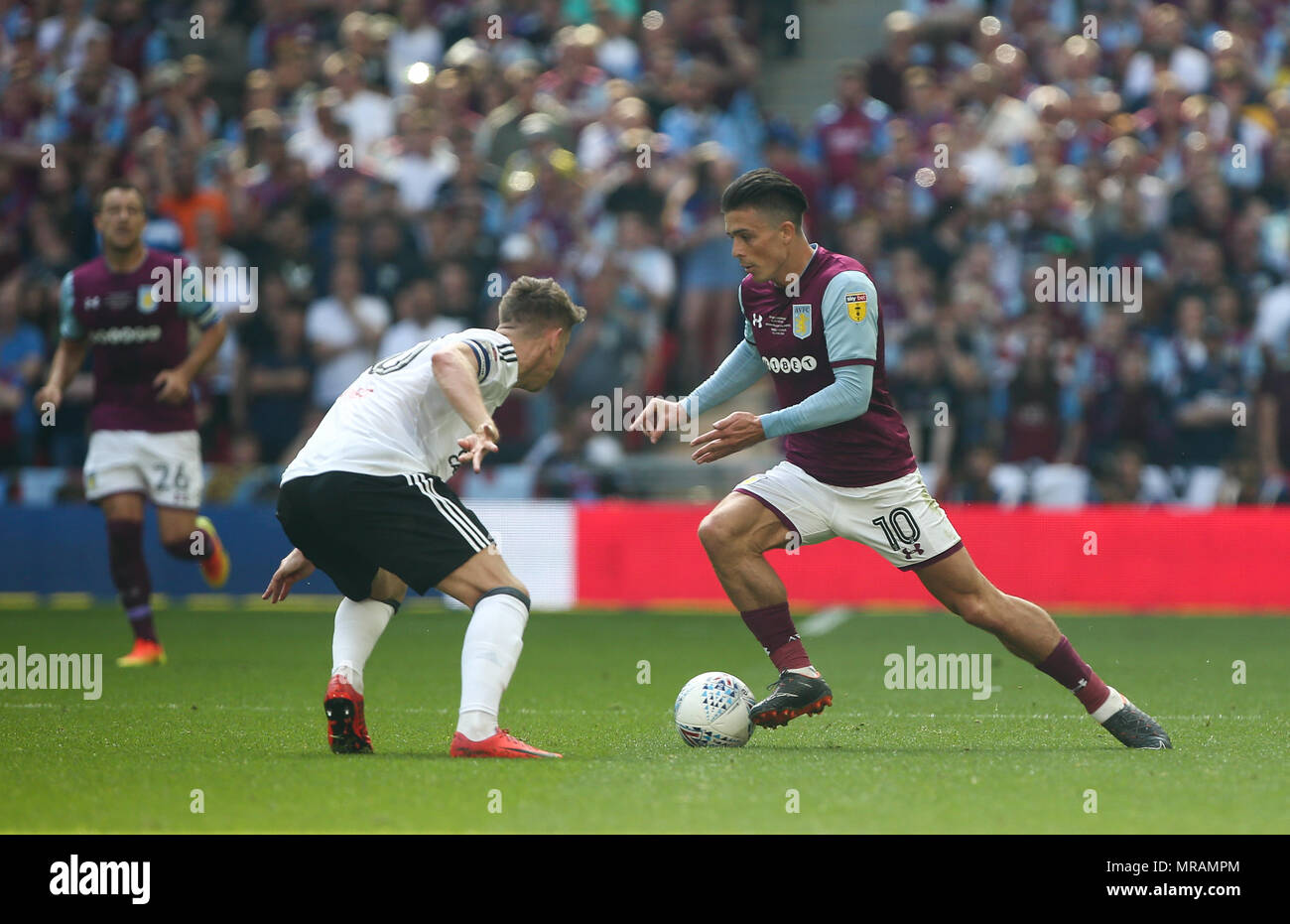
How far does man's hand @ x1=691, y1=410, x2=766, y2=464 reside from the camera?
6.71 metres

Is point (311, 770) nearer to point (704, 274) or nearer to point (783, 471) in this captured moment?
point (783, 471)

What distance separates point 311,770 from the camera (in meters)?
6.27

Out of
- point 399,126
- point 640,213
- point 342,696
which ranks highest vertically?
point 399,126

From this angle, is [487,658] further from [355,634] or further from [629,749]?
[629,749]

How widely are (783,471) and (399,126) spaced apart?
10534 mm

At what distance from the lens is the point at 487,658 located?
20.9 ft

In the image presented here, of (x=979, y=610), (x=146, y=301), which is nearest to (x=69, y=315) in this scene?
(x=146, y=301)

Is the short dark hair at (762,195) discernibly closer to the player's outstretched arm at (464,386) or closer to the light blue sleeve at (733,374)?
the light blue sleeve at (733,374)

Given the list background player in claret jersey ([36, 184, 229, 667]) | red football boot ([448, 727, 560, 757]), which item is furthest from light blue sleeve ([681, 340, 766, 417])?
background player in claret jersey ([36, 184, 229, 667])

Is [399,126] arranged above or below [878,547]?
above

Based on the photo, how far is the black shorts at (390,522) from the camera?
6.47 m

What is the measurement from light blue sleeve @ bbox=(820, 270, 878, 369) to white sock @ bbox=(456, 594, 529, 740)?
65.9 inches

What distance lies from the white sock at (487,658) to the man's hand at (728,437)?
3.16 feet

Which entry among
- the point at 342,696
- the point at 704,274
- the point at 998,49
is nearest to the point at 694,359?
the point at 704,274
